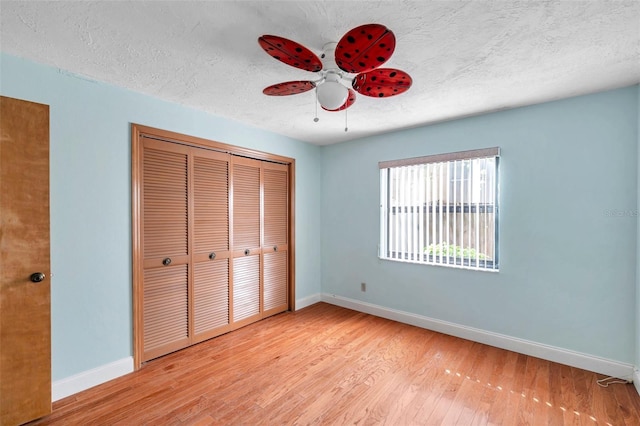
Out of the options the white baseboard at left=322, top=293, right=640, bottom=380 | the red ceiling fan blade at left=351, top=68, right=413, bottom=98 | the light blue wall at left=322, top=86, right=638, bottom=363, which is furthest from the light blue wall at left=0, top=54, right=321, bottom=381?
the light blue wall at left=322, top=86, right=638, bottom=363

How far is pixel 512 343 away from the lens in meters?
2.77

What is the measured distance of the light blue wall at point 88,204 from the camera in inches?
79.7

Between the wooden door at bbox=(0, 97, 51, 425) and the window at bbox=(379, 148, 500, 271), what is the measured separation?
3172 millimetres

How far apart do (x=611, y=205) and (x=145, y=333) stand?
406 centimetres

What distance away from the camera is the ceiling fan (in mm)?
1246

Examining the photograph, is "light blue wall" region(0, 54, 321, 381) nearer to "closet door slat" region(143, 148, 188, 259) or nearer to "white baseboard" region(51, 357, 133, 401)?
"white baseboard" region(51, 357, 133, 401)

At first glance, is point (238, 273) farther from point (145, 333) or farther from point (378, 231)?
point (378, 231)

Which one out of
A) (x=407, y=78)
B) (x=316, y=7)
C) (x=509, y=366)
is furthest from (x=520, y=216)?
(x=316, y=7)

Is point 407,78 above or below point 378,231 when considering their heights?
above

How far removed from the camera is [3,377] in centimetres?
174

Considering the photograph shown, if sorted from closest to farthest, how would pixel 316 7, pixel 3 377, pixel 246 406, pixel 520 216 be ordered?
pixel 316 7 → pixel 3 377 → pixel 246 406 → pixel 520 216

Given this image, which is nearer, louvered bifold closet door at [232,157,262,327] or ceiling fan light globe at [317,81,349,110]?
ceiling fan light globe at [317,81,349,110]

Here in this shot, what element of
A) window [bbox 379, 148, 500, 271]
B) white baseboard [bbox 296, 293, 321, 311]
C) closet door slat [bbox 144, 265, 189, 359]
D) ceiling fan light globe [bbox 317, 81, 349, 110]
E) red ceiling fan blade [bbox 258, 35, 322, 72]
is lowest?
white baseboard [bbox 296, 293, 321, 311]

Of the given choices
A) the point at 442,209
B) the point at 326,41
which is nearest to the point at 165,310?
the point at 326,41
